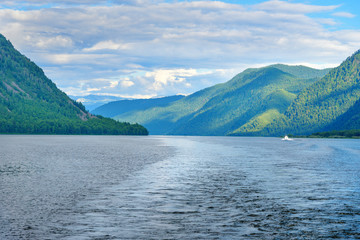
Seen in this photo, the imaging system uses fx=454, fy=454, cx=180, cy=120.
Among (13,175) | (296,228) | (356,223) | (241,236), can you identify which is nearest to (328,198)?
(356,223)

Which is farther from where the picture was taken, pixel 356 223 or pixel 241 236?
pixel 356 223

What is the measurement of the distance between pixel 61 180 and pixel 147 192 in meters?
15.8

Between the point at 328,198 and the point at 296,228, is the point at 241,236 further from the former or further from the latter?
the point at 328,198

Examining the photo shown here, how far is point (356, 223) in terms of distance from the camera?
32281 millimetres

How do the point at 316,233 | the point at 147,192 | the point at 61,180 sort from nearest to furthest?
1. the point at 316,233
2. the point at 147,192
3. the point at 61,180

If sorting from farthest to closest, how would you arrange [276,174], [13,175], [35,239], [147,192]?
[276,174] → [13,175] → [147,192] → [35,239]

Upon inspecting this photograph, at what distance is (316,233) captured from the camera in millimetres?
29203

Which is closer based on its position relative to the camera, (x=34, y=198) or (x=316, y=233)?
(x=316, y=233)

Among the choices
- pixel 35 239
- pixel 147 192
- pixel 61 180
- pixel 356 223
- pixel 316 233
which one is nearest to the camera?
pixel 35 239

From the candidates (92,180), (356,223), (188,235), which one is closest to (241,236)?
(188,235)

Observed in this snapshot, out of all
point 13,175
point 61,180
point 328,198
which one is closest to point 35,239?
point 328,198

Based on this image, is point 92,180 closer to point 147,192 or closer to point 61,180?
point 61,180

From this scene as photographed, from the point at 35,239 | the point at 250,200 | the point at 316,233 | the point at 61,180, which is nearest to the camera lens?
the point at 35,239

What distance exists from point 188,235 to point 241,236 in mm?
3303
